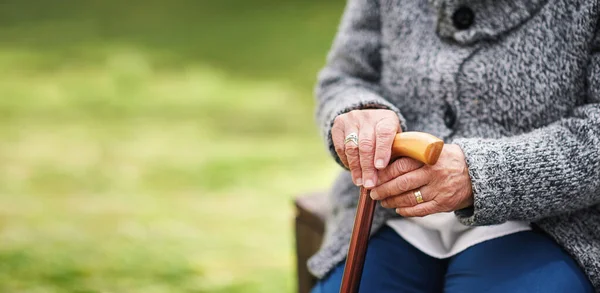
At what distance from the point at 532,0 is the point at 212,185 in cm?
173

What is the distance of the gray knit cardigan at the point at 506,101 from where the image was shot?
31.7 inches

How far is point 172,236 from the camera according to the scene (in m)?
2.06

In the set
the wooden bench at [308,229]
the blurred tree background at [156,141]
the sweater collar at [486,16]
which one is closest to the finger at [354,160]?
the sweater collar at [486,16]

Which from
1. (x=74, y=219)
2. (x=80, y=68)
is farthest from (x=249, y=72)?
(x=74, y=219)

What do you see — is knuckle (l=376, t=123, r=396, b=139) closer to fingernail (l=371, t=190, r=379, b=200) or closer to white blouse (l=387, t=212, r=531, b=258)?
fingernail (l=371, t=190, r=379, b=200)

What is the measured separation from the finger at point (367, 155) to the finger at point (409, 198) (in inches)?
1.4

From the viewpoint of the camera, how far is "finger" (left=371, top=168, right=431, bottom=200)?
2.61 ft

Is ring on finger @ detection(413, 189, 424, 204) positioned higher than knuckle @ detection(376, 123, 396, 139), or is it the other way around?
knuckle @ detection(376, 123, 396, 139)

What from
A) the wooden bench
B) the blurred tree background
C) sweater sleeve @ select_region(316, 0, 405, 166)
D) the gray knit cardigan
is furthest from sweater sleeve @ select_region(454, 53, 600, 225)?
the blurred tree background

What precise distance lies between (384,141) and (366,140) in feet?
0.09

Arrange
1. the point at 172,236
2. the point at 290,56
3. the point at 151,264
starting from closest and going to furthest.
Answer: the point at 151,264 → the point at 172,236 → the point at 290,56

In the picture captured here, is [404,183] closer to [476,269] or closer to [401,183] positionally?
[401,183]

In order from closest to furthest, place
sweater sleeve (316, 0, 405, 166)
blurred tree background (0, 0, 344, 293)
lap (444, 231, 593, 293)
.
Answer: lap (444, 231, 593, 293)
sweater sleeve (316, 0, 405, 166)
blurred tree background (0, 0, 344, 293)

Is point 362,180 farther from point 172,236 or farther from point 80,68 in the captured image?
point 80,68
